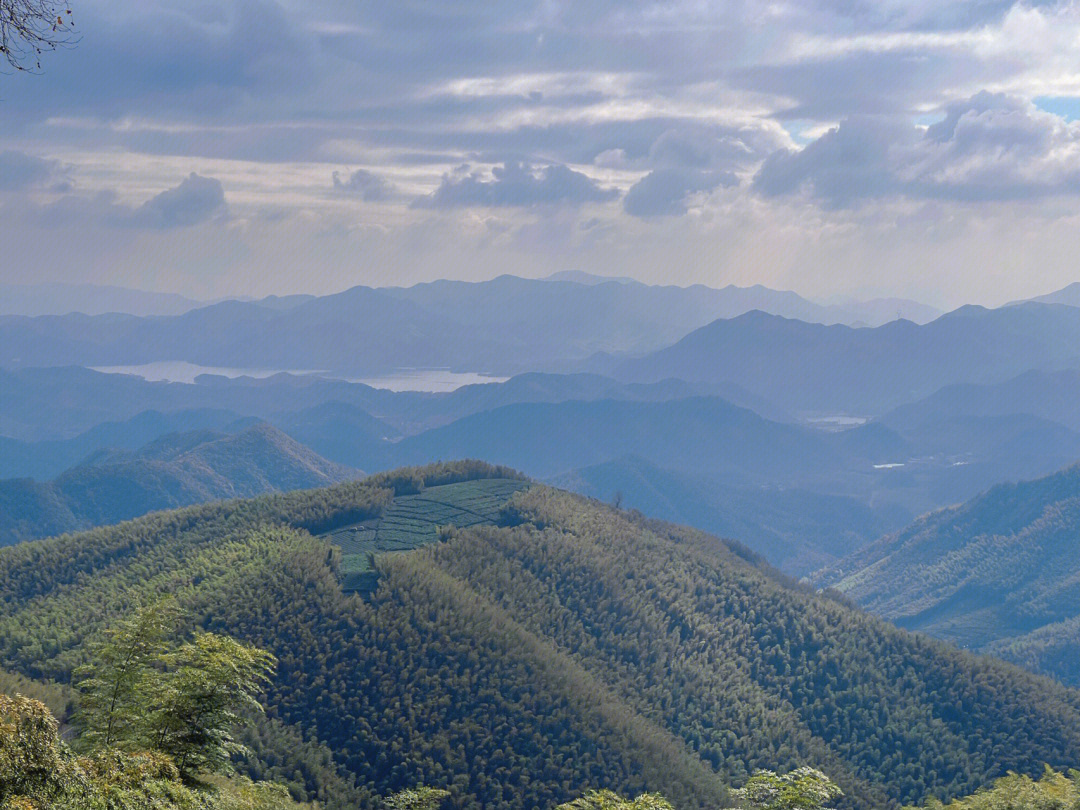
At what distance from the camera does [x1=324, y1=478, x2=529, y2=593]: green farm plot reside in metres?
89.7

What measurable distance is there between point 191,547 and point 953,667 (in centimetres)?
8115

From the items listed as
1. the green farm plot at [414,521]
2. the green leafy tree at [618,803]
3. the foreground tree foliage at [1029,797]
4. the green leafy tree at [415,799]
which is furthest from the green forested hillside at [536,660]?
the green leafy tree at [618,803]

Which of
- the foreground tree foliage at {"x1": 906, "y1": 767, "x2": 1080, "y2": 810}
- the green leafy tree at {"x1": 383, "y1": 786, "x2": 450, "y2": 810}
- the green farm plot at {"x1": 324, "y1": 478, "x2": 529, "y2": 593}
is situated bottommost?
the green leafy tree at {"x1": 383, "y1": 786, "x2": 450, "y2": 810}

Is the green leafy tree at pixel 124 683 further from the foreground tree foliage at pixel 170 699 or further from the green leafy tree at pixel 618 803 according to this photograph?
the green leafy tree at pixel 618 803

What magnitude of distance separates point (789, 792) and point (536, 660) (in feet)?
158

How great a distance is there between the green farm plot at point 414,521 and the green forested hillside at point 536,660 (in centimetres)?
170

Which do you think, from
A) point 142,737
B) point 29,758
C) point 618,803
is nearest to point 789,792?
point 618,803

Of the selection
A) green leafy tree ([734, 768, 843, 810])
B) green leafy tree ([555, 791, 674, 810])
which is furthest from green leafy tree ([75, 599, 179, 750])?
green leafy tree ([734, 768, 843, 810])

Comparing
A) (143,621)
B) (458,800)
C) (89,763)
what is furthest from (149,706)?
(458,800)

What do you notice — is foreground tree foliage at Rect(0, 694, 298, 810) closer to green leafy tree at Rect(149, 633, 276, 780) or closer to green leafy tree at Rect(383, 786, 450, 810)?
green leafy tree at Rect(149, 633, 276, 780)

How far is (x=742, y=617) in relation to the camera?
110m

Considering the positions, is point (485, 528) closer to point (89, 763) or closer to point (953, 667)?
point (953, 667)

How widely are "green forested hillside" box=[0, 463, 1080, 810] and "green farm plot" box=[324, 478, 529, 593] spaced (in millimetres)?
1703

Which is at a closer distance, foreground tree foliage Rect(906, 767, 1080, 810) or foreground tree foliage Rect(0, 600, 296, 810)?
foreground tree foliage Rect(0, 600, 296, 810)
